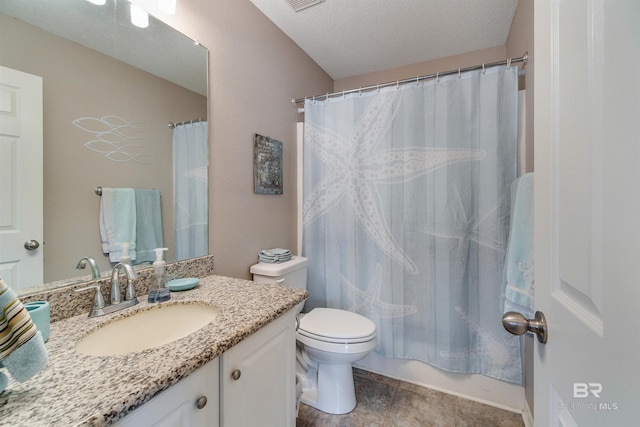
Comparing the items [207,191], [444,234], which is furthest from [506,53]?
[207,191]

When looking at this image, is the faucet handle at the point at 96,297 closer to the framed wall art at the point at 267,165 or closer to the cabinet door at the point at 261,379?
the cabinet door at the point at 261,379

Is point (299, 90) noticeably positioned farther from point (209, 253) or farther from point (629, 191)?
point (629, 191)

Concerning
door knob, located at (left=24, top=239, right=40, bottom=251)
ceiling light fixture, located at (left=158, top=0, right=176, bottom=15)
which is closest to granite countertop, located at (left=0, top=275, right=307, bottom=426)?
door knob, located at (left=24, top=239, right=40, bottom=251)

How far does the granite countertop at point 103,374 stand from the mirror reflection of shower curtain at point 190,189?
423 millimetres

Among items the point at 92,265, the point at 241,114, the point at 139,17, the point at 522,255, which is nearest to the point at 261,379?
the point at 92,265

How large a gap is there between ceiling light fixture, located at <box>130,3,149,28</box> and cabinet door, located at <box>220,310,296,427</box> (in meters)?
1.30

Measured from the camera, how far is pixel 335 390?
1492 mm

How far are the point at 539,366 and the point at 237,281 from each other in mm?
1070

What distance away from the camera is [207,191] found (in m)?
1.32

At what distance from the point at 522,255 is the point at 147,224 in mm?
1671

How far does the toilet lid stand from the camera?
1.39 m

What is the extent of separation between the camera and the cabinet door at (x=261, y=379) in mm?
719

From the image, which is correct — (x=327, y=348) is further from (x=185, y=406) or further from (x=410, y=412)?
(x=185, y=406)

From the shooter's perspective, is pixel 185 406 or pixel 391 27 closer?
pixel 185 406
